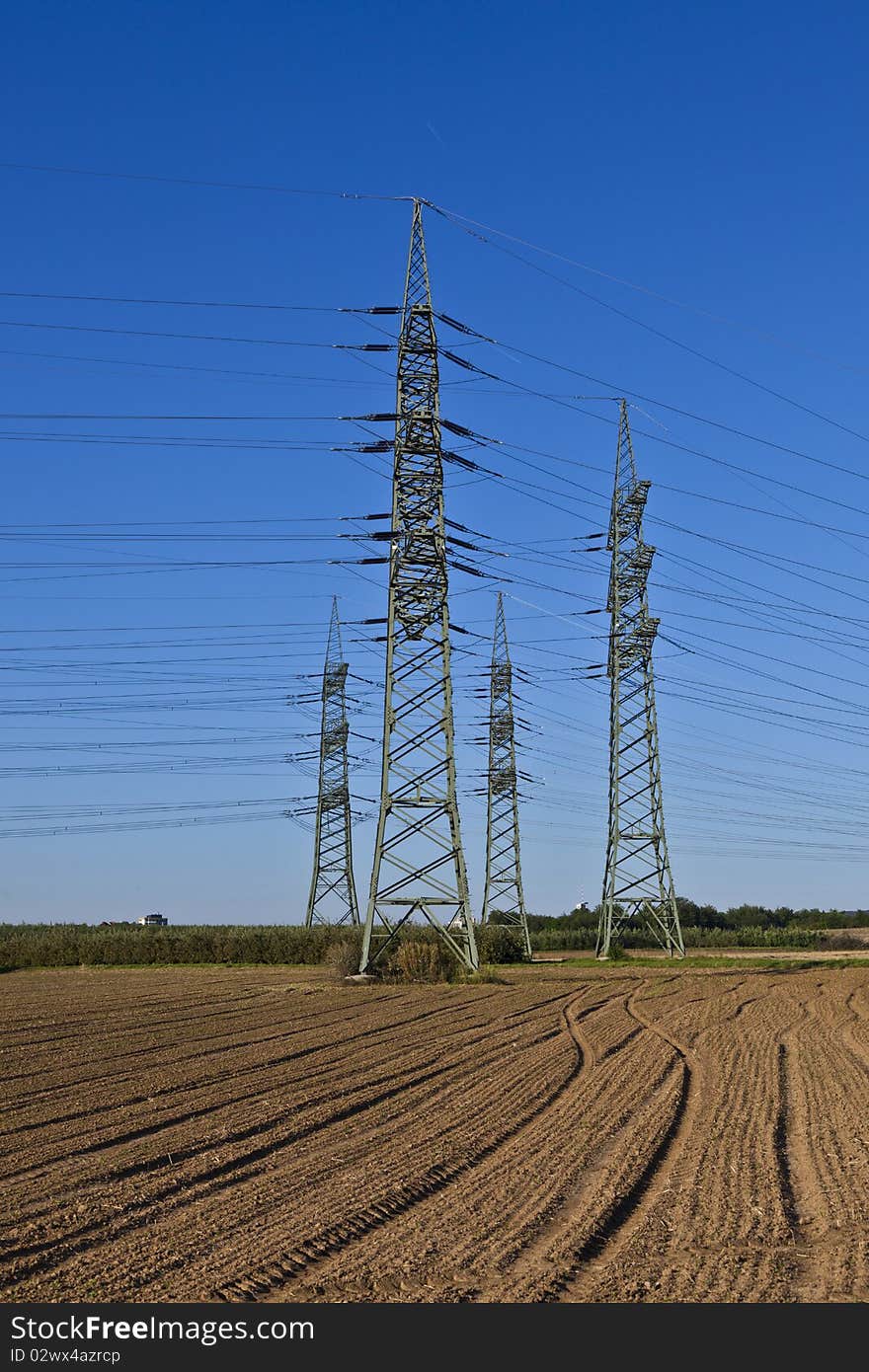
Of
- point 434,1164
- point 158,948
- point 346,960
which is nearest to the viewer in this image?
point 434,1164

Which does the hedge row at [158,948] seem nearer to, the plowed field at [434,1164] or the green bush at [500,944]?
the green bush at [500,944]

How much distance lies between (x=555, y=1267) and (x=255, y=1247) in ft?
5.50

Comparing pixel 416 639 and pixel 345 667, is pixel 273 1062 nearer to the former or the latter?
pixel 416 639

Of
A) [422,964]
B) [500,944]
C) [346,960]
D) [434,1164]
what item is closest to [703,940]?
[500,944]

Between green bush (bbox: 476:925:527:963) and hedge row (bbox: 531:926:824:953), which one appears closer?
green bush (bbox: 476:925:527:963)

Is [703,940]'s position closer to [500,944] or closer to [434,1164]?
[500,944]

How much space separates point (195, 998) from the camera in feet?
93.9

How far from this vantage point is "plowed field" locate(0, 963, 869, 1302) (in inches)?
263

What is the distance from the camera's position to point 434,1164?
373 inches

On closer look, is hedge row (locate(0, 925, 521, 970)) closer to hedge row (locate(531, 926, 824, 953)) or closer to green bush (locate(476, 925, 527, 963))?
green bush (locate(476, 925, 527, 963))

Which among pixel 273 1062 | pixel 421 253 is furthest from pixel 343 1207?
pixel 421 253

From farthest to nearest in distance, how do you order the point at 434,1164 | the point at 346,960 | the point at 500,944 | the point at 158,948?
1. the point at 158,948
2. the point at 500,944
3. the point at 346,960
4. the point at 434,1164

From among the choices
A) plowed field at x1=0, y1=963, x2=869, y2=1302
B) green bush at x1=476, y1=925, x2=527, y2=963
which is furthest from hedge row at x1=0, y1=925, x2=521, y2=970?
plowed field at x1=0, y1=963, x2=869, y2=1302

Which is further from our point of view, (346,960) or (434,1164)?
(346,960)
